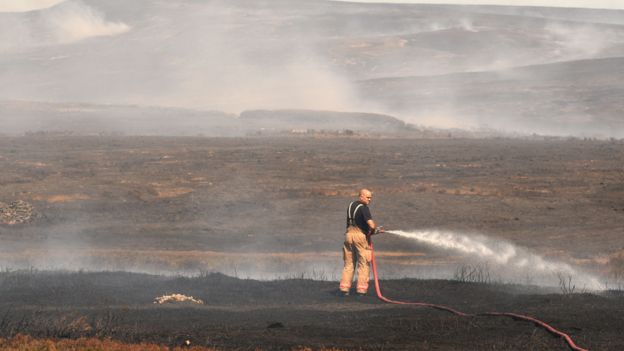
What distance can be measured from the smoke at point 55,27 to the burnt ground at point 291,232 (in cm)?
10601

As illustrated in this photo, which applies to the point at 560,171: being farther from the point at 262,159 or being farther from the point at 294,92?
the point at 294,92

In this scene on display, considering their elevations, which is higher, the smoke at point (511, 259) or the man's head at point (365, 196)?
the man's head at point (365, 196)

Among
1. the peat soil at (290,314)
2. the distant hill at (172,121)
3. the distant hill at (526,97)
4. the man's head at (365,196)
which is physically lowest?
the peat soil at (290,314)

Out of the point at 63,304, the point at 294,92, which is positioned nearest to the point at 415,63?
the point at 294,92

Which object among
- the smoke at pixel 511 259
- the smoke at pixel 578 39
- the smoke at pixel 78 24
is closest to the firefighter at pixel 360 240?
the smoke at pixel 511 259

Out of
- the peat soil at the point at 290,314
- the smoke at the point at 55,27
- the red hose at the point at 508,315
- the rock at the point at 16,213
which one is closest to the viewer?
the red hose at the point at 508,315

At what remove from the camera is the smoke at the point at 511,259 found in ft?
77.9

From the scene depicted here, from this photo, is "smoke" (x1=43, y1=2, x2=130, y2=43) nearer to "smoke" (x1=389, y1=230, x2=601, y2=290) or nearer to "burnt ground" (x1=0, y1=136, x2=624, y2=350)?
"burnt ground" (x1=0, y1=136, x2=624, y2=350)

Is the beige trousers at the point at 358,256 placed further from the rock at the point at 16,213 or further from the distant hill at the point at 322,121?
the distant hill at the point at 322,121

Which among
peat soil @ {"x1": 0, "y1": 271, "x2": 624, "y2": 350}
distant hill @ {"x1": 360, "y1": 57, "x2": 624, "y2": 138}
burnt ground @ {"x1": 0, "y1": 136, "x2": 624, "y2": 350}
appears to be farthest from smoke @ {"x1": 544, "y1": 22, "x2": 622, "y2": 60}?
peat soil @ {"x1": 0, "y1": 271, "x2": 624, "y2": 350}

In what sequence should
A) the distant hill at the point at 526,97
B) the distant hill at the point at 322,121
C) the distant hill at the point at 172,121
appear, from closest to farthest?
the distant hill at the point at 172,121 < the distant hill at the point at 322,121 < the distant hill at the point at 526,97

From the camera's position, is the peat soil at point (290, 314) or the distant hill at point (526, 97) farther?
the distant hill at point (526, 97)

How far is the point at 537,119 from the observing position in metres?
79.8

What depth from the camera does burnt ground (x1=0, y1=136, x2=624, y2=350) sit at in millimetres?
15234
